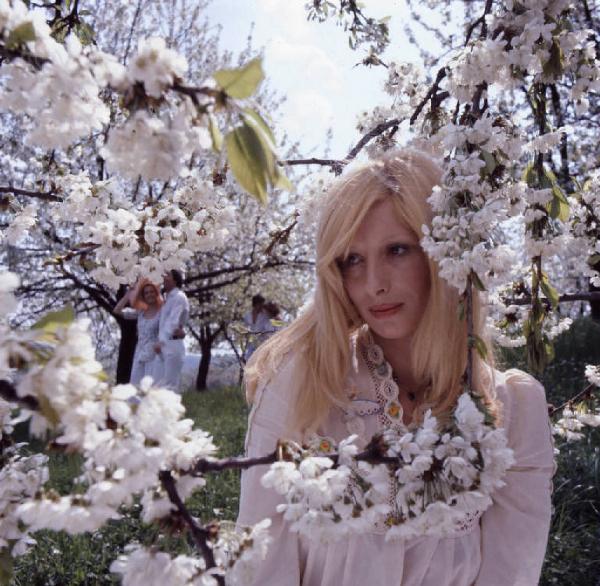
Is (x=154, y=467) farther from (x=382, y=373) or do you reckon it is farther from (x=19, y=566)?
(x=19, y=566)

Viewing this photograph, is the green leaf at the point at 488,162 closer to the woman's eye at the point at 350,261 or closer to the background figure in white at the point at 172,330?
the woman's eye at the point at 350,261

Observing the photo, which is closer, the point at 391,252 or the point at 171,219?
the point at 391,252

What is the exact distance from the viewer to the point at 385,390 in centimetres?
167

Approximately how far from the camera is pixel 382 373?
169 cm

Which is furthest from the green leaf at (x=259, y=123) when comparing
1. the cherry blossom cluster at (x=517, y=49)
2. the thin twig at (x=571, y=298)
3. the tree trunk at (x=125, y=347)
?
the tree trunk at (x=125, y=347)

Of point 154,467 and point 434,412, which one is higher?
point 434,412

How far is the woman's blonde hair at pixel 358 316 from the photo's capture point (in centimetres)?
154

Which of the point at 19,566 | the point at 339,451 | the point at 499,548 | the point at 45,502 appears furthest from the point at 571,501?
the point at 45,502

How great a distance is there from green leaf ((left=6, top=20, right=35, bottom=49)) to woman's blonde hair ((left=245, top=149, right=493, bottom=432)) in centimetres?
95

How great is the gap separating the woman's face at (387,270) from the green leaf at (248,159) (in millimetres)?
865

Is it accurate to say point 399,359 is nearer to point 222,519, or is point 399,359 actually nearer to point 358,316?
point 358,316

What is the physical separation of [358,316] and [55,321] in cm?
110

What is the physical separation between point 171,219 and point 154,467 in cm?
129

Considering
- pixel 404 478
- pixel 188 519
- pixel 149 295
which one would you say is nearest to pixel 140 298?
pixel 149 295
